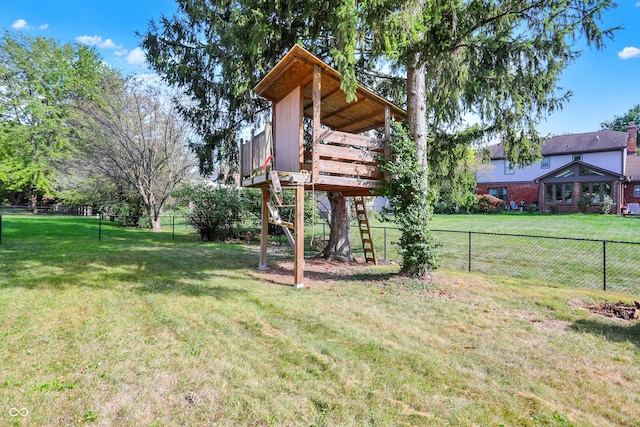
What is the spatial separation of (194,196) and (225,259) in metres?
5.44

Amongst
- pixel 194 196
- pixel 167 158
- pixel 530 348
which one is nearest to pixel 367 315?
pixel 530 348

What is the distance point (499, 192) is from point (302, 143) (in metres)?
31.1

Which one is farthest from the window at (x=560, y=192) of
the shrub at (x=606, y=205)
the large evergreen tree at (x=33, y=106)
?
the large evergreen tree at (x=33, y=106)

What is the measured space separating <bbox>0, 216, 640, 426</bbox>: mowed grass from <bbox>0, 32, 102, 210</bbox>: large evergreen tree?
11911 mm

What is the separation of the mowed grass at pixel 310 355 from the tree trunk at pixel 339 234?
12.5 feet

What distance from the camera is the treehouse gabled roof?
675 centimetres

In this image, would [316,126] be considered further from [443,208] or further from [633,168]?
[633,168]

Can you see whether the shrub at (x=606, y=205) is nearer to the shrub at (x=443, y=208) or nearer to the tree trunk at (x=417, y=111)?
the shrub at (x=443, y=208)

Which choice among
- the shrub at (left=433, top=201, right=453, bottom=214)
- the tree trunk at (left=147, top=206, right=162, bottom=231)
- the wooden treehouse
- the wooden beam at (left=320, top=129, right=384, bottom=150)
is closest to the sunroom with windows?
the shrub at (left=433, top=201, right=453, bottom=214)

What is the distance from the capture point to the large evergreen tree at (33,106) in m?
15.5

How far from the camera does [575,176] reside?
87.0 feet

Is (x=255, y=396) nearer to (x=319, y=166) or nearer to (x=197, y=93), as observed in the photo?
(x=319, y=166)

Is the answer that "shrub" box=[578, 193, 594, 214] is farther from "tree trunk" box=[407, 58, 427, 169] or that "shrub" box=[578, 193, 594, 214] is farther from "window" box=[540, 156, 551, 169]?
"tree trunk" box=[407, 58, 427, 169]

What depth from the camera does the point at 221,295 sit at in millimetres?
6129
